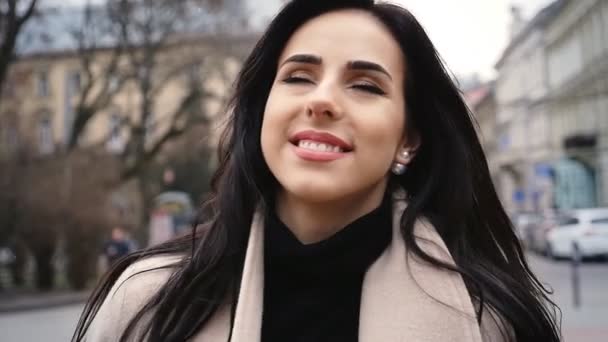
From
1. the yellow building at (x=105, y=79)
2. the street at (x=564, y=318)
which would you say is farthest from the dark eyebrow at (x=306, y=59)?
the yellow building at (x=105, y=79)

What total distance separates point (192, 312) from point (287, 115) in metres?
0.61

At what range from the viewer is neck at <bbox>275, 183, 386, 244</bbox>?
2.16 m

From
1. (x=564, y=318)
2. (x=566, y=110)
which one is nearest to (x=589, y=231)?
(x=564, y=318)

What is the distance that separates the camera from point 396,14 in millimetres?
2205

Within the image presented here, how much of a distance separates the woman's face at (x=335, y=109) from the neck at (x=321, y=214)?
0.05m

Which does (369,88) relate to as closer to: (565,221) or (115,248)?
(115,248)

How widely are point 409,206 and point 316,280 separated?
40 cm

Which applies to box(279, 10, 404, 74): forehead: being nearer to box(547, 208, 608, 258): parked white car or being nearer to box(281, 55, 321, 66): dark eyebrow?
box(281, 55, 321, 66): dark eyebrow

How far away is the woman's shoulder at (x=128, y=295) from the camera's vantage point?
2029mm

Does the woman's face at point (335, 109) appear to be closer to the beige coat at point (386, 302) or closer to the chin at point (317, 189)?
the chin at point (317, 189)

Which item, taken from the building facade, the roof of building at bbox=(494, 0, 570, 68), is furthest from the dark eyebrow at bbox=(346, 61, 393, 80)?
the building facade

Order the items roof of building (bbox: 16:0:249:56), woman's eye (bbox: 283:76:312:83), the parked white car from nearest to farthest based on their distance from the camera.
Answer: woman's eye (bbox: 283:76:312:83) < roof of building (bbox: 16:0:249:56) < the parked white car

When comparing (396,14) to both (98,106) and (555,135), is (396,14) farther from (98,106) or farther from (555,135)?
(555,135)

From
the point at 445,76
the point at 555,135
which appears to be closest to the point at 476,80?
the point at 445,76
